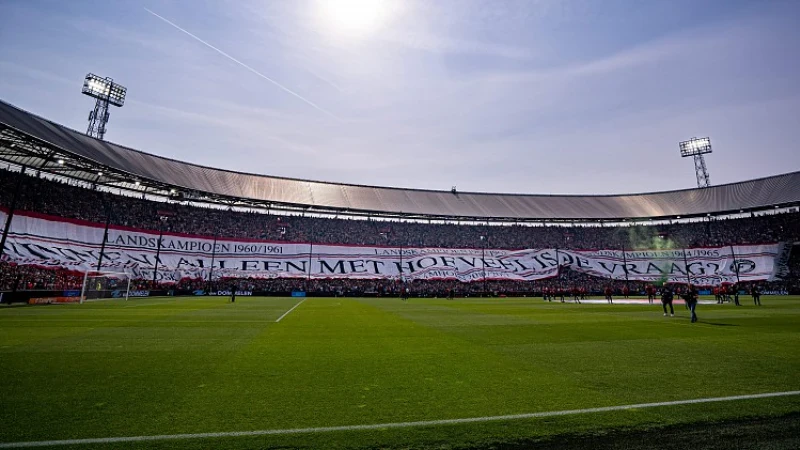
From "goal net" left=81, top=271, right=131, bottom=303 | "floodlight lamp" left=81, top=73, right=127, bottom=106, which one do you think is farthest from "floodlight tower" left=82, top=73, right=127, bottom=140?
"goal net" left=81, top=271, right=131, bottom=303

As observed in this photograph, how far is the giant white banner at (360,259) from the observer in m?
36.0

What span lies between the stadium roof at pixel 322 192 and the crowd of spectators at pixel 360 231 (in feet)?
9.86

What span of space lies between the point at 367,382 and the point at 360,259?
43.5m

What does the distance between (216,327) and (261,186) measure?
4074cm

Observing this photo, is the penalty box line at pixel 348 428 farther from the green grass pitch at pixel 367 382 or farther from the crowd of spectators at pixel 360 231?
the crowd of spectators at pixel 360 231

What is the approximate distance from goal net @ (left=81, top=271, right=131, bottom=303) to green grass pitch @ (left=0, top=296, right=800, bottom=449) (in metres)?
23.2

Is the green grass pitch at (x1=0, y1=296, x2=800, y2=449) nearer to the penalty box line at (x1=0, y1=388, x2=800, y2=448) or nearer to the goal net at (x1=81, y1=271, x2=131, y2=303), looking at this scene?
the penalty box line at (x1=0, y1=388, x2=800, y2=448)

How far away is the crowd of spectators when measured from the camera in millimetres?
35844

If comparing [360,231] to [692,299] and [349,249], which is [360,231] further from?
[692,299]

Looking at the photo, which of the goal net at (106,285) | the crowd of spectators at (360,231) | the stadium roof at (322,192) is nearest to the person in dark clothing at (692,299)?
the crowd of spectators at (360,231)

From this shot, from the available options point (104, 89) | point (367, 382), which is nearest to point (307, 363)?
point (367, 382)

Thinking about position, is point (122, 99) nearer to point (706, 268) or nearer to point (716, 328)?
point (716, 328)

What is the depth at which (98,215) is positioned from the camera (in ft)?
129

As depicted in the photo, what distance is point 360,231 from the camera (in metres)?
55.6
